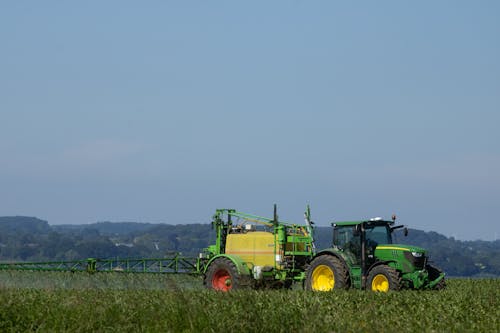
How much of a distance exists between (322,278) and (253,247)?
285 cm

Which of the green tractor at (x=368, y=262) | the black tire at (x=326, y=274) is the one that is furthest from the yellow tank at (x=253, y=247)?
the green tractor at (x=368, y=262)

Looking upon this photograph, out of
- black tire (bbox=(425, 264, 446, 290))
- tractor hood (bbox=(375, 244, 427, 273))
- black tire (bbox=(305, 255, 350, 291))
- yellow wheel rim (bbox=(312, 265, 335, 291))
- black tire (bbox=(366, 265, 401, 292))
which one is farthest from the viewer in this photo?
black tire (bbox=(425, 264, 446, 290))

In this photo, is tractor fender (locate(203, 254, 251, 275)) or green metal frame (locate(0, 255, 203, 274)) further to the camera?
green metal frame (locate(0, 255, 203, 274))

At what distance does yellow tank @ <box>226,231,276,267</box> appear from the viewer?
23.2 meters

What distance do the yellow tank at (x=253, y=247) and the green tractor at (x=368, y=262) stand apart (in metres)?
1.77

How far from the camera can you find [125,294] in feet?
56.0


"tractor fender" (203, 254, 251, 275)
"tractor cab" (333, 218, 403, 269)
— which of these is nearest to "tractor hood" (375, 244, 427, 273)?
"tractor cab" (333, 218, 403, 269)

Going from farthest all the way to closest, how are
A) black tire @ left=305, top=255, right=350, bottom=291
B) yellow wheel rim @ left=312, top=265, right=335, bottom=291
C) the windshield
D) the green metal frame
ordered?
→ the green metal frame → the windshield → yellow wheel rim @ left=312, top=265, right=335, bottom=291 → black tire @ left=305, top=255, right=350, bottom=291

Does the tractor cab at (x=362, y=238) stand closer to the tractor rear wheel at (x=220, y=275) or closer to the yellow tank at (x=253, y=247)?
the yellow tank at (x=253, y=247)

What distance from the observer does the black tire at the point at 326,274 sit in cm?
2102

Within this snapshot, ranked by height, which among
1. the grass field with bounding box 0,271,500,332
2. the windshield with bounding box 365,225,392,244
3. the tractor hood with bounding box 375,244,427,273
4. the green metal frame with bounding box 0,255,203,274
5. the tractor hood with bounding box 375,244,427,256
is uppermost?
the windshield with bounding box 365,225,392,244

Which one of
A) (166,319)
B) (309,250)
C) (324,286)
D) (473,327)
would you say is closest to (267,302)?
(166,319)

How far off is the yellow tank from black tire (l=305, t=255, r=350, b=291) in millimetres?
1668

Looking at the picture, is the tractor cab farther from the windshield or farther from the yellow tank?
the yellow tank
